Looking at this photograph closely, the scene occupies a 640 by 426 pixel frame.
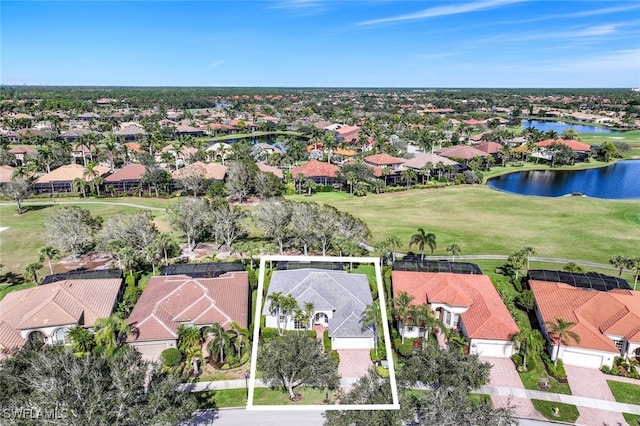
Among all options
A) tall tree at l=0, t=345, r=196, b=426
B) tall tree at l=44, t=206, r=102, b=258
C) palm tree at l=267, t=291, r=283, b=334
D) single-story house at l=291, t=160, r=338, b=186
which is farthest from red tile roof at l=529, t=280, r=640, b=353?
single-story house at l=291, t=160, r=338, b=186

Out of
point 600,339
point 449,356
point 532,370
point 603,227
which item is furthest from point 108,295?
point 603,227

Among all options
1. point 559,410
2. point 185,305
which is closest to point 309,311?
point 185,305

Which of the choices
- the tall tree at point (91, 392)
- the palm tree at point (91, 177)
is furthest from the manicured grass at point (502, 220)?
the palm tree at point (91, 177)

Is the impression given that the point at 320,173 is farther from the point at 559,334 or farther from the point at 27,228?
the point at 559,334

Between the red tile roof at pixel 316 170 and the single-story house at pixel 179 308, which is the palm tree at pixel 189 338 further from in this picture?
the red tile roof at pixel 316 170

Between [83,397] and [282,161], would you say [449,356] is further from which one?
[282,161]

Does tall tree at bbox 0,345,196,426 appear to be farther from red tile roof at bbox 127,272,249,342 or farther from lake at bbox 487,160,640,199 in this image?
lake at bbox 487,160,640,199
